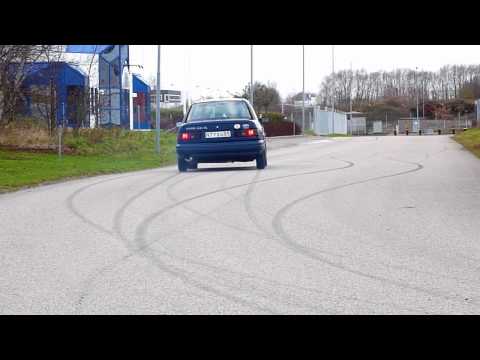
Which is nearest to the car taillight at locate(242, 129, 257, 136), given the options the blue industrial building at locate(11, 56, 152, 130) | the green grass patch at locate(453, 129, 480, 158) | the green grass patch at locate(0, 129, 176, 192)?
the green grass patch at locate(0, 129, 176, 192)

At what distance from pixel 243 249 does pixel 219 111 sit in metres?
11.6

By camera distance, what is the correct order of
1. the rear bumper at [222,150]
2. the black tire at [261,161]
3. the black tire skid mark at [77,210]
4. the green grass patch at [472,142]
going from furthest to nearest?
1. the green grass patch at [472,142]
2. the black tire at [261,161]
3. the rear bumper at [222,150]
4. the black tire skid mark at [77,210]

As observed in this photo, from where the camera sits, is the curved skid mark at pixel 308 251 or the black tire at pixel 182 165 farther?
the black tire at pixel 182 165

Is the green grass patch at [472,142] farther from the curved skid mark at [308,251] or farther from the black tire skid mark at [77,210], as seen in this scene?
the curved skid mark at [308,251]

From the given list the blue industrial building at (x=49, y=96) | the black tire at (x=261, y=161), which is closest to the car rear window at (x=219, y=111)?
the black tire at (x=261, y=161)

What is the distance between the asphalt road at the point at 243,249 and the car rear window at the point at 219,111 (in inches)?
180

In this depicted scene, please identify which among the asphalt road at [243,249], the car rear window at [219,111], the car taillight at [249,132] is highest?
the car rear window at [219,111]

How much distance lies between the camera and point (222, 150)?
1825 centimetres

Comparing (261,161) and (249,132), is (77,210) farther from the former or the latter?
(261,161)

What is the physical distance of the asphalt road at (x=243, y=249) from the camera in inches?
224

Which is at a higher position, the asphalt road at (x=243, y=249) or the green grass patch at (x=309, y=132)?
the green grass patch at (x=309, y=132)

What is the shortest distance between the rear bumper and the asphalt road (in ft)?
11.7
